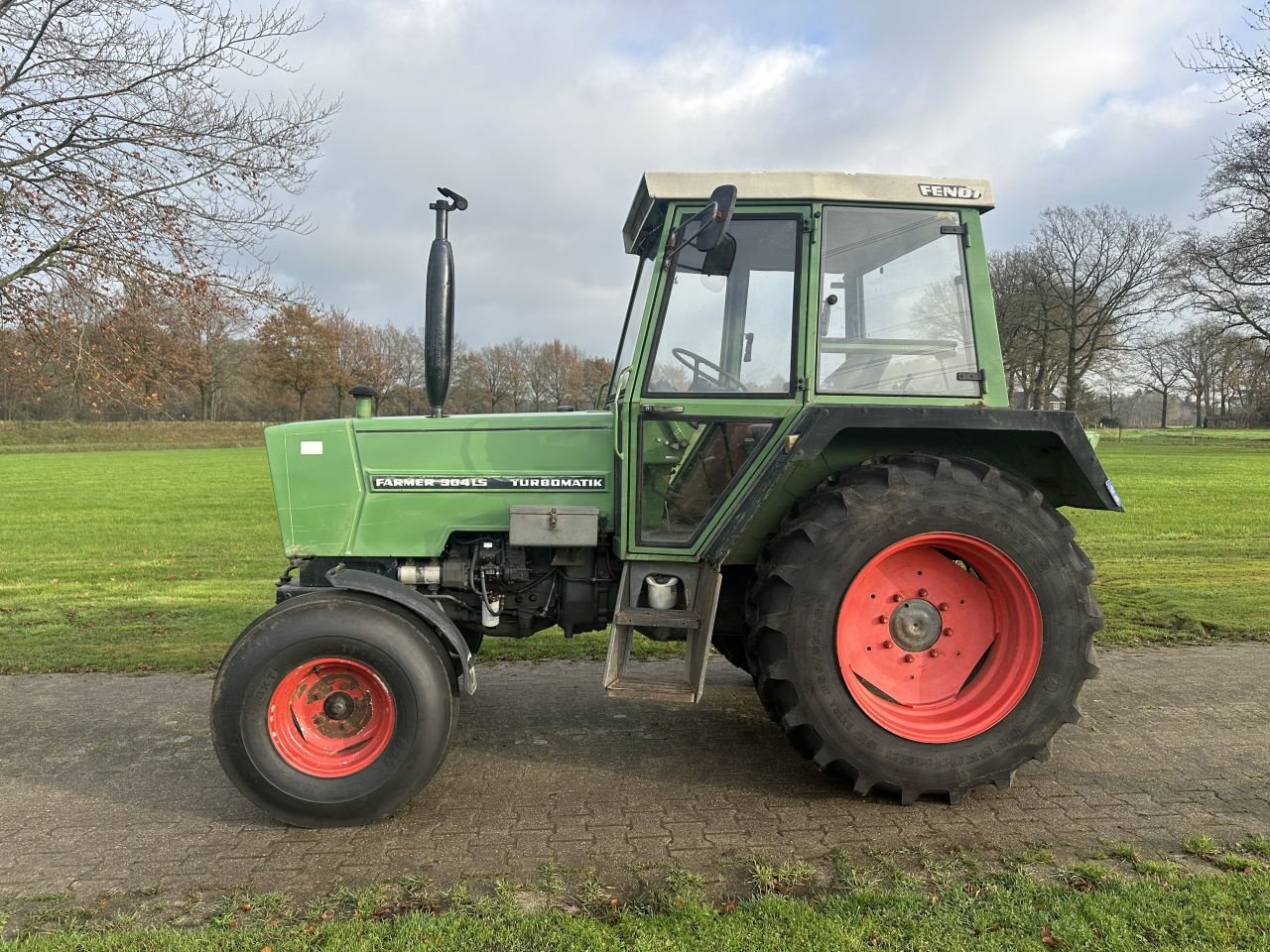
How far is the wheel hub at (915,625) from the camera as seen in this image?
363 cm

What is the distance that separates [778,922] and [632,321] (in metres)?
2.74

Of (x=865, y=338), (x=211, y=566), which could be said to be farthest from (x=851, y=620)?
(x=211, y=566)

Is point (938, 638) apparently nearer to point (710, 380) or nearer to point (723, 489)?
point (723, 489)

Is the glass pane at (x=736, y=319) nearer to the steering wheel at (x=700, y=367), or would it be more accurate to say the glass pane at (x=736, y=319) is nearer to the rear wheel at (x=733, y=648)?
the steering wheel at (x=700, y=367)

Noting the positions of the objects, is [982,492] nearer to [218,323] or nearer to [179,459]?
[218,323]

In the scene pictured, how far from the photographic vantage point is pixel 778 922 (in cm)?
261

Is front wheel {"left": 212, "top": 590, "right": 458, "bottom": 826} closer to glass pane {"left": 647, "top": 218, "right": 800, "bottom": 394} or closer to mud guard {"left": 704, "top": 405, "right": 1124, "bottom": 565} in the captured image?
mud guard {"left": 704, "top": 405, "right": 1124, "bottom": 565}

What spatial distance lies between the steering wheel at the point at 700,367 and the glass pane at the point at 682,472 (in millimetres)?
187

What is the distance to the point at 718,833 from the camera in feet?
10.6

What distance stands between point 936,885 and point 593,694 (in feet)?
8.25

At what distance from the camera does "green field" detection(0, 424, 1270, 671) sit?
6.15 metres

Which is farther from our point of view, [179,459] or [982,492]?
[179,459]

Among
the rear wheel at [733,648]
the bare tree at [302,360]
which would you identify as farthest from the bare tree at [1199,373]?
the rear wheel at [733,648]

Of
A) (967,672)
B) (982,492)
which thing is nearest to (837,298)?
(982,492)
